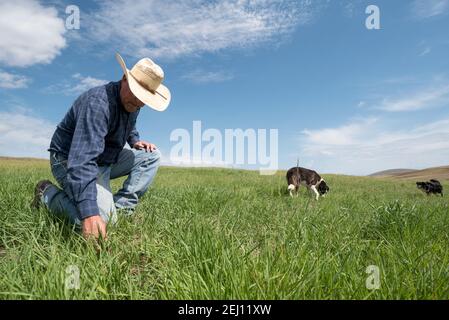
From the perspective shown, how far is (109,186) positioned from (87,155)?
56.9 inches

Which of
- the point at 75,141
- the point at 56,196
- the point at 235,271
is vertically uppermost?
the point at 75,141

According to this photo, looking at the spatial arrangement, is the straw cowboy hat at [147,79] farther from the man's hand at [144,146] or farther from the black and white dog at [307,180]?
the black and white dog at [307,180]

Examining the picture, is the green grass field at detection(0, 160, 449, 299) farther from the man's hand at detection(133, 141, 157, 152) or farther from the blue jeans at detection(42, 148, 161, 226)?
the man's hand at detection(133, 141, 157, 152)

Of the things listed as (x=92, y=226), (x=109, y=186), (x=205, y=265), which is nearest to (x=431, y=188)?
(x=109, y=186)

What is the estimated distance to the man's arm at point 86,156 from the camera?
3176 mm

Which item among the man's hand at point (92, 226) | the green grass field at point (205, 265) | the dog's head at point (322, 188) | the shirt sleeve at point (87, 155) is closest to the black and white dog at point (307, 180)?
the dog's head at point (322, 188)

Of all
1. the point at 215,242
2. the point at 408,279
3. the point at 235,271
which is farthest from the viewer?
the point at 215,242

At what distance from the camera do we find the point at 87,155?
329 centimetres

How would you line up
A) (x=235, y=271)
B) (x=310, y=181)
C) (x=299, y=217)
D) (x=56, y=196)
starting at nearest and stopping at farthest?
(x=235, y=271) < (x=56, y=196) < (x=299, y=217) < (x=310, y=181)

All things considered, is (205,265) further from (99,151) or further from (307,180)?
(307,180)
